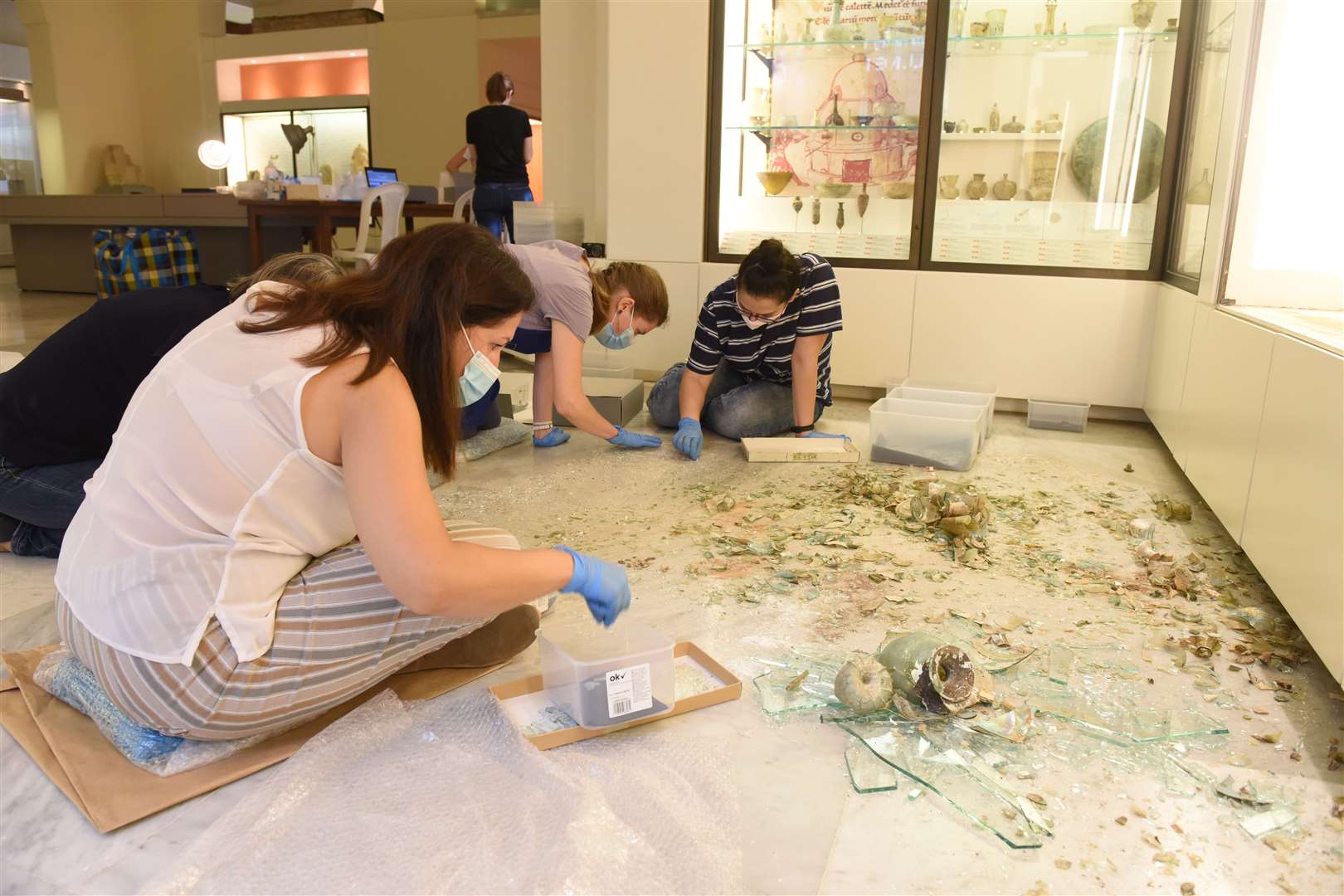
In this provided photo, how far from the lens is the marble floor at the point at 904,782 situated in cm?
122

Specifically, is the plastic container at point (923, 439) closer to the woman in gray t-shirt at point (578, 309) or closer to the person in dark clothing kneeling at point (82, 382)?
the woman in gray t-shirt at point (578, 309)

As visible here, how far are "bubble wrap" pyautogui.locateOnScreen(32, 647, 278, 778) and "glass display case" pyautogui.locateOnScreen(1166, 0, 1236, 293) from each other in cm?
295

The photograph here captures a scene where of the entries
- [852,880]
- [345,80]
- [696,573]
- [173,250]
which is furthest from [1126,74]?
[345,80]

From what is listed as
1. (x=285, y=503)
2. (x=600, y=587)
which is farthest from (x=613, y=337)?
(x=285, y=503)

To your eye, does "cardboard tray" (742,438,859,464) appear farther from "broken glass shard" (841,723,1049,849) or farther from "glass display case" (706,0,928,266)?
"broken glass shard" (841,723,1049,849)

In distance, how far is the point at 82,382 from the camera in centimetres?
194

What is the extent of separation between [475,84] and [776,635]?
27.9ft

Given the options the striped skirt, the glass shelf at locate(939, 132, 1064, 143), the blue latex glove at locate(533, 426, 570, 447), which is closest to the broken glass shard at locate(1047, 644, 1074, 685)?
the striped skirt

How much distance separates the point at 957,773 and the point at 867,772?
5.4 inches

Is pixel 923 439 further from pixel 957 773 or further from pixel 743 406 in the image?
pixel 957 773

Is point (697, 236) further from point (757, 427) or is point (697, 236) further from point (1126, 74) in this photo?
point (1126, 74)

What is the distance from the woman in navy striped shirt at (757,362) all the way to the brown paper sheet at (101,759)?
173cm

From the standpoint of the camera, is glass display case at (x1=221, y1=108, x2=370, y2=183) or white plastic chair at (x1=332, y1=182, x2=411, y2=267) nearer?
white plastic chair at (x1=332, y1=182, x2=411, y2=267)

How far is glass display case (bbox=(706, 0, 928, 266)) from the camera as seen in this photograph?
12.9 feet
